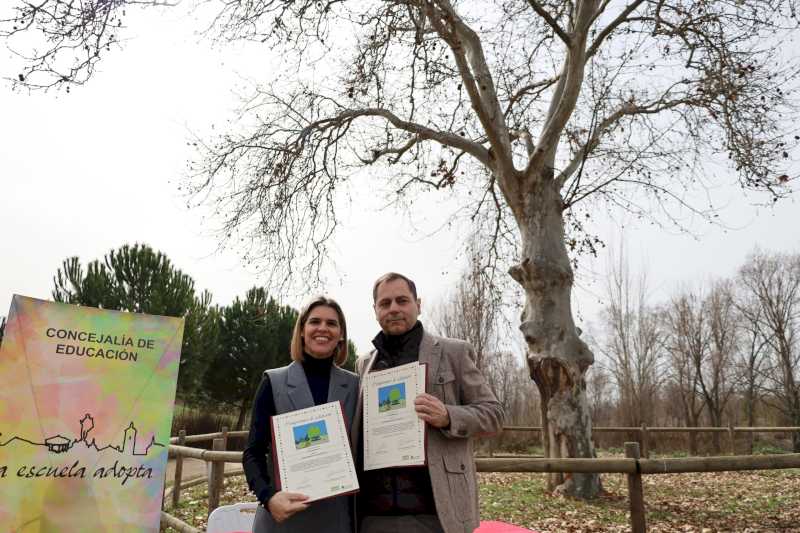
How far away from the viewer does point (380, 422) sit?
2.25 m

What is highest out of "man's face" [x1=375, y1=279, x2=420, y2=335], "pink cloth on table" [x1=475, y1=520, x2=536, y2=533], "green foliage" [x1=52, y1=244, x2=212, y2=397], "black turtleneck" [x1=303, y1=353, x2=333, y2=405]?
"green foliage" [x1=52, y1=244, x2=212, y2=397]

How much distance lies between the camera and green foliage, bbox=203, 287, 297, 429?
28.0m

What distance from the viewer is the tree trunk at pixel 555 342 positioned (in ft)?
29.9

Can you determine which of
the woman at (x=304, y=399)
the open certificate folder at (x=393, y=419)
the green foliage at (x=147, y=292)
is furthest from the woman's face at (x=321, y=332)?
the green foliage at (x=147, y=292)

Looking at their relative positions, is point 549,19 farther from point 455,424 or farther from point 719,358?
point 719,358

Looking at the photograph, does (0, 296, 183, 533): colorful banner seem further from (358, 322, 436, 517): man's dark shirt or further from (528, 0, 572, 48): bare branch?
(528, 0, 572, 48): bare branch

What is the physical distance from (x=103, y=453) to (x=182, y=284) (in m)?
25.3

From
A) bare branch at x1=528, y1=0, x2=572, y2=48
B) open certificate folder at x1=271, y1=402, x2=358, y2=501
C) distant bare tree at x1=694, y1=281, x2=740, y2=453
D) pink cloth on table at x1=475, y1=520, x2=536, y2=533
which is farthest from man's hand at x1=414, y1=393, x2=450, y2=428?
distant bare tree at x1=694, y1=281, x2=740, y2=453

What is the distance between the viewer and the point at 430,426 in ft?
7.34

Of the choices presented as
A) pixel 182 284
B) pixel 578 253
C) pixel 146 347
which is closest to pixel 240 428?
pixel 182 284

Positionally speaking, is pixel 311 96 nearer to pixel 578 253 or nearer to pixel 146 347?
pixel 578 253

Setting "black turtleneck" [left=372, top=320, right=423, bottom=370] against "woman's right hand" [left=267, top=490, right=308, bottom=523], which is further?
"black turtleneck" [left=372, top=320, right=423, bottom=370]

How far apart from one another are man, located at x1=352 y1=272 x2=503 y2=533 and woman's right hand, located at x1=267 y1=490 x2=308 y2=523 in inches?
10.7

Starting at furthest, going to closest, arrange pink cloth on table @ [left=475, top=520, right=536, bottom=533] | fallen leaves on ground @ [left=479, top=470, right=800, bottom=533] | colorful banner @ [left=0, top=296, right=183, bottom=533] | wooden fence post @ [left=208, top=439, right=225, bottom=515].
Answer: fallen leaves on ground @ [left=479, top=470, right=800, bottom=533] < wooden fence post @ [left=208, top=439, right=225, bottom=515] < pink cloth on table @ [left=475, top=520, right=536, bottom=533] < colorful banner @ [left=0, top=296, right=183, bottom=533]
